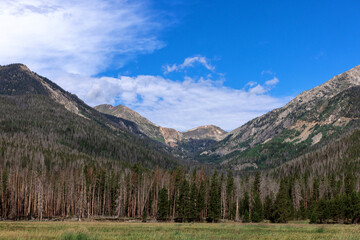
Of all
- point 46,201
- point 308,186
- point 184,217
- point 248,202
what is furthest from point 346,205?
point 46,201

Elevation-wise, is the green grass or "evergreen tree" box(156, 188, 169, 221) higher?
the green grass

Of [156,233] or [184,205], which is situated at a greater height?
[156,233]

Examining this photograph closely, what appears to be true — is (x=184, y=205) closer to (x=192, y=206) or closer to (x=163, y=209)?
(x=192, y=206)

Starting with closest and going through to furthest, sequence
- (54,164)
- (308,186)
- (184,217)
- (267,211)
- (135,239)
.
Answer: (135,239)
(184,217)
(267,211)
(308,186)
(54,164)

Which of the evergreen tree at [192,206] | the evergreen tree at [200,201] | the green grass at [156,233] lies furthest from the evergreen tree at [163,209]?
the green grass at [156,233]

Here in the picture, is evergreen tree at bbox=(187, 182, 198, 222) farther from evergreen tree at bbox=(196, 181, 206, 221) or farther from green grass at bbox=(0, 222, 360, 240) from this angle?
green grass at bbox=(0, 222, 360, 240)

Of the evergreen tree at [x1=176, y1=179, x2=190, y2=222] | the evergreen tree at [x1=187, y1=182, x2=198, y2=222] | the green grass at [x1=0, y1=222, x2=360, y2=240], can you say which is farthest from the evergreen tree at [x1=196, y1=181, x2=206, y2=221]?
the green grass at [x1=0, y1=222, x2=360, y2=240]

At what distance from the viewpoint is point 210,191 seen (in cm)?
10312

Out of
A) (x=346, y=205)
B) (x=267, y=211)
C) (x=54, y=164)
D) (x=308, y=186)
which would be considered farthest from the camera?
(x=54, y=164)

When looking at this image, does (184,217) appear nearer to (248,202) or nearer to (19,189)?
(248,202)

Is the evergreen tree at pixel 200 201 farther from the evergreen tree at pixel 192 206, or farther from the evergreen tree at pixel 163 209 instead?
the evergreen tree at pixel 163 209

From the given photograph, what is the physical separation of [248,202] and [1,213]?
7926 centimetres

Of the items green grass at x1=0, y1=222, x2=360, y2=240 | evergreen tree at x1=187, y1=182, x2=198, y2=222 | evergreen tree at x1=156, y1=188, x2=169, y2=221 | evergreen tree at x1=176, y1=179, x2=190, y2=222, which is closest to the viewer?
green grass at x1=0, y1=222, x2=360, y2=240

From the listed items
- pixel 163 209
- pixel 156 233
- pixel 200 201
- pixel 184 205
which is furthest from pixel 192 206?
pixel 156 233
